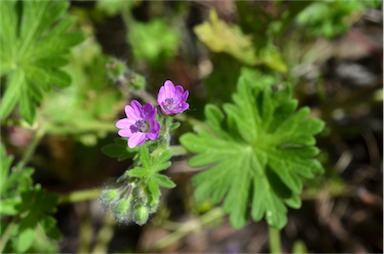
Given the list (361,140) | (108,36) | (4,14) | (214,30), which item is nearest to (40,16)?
(4,14)

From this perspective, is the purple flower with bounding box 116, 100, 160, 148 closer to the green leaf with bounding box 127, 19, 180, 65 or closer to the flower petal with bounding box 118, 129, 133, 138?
the flower petal with bounding box 118, 129, 133, 138

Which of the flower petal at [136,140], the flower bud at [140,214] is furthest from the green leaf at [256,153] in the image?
the flower petal at [136,140]

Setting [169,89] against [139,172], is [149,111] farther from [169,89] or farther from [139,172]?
[139,172]

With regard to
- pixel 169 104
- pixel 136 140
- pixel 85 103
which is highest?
pixel 169 104


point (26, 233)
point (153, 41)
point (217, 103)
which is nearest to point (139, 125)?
point (26, 233)

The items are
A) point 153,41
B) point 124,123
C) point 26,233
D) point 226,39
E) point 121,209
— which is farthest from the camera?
point 153,41

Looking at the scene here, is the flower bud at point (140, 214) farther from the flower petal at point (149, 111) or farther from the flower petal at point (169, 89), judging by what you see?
the flower petal at point (169, 89)
